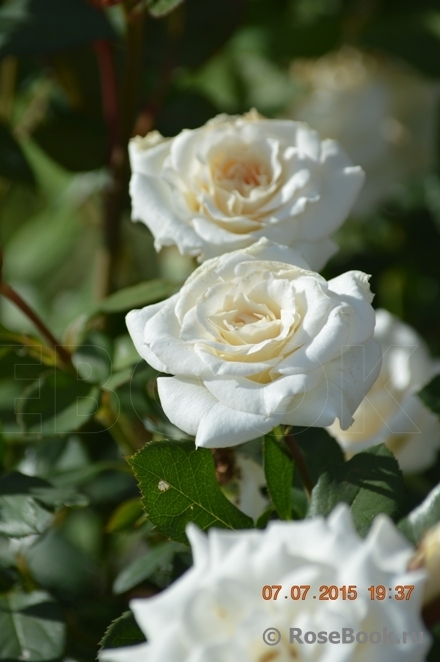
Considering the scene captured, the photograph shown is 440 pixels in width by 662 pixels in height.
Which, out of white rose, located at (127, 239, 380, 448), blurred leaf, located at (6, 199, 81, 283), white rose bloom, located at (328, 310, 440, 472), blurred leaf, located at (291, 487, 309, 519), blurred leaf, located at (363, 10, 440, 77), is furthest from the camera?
blurred leaf, located at (6, 199, 81, 283)

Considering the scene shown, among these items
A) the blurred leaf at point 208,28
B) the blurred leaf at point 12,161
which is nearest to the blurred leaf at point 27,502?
the blurred leaf at point 12,161

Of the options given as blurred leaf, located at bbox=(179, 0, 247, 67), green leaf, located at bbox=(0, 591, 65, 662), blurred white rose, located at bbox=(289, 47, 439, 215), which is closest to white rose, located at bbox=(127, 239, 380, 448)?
green leaf, located at bbox=(0, 591, 65, 662)

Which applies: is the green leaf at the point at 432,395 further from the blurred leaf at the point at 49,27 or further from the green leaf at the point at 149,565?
the blurred leaf at the point at 49,27

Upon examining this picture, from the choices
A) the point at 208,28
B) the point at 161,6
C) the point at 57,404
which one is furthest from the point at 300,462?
the point at 208,28

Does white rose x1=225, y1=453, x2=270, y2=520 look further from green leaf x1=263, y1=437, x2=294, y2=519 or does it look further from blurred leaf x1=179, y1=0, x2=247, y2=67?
blurred leaf x1=179, y1=0, x2=247, y2=67

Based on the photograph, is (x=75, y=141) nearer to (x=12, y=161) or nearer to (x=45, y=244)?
(x=12, y=161)
